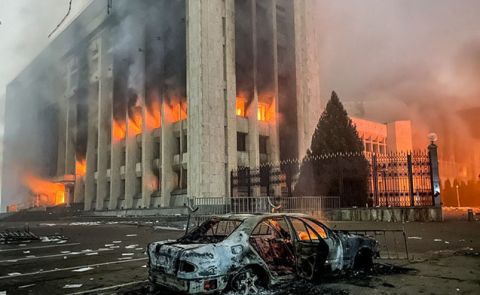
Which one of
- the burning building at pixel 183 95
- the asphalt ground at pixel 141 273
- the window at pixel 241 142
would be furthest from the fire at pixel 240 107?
the asphalt ground at pixel 141 273

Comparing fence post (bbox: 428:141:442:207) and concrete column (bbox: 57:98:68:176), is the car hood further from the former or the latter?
concrete column (bbox: 57:98:68:176)

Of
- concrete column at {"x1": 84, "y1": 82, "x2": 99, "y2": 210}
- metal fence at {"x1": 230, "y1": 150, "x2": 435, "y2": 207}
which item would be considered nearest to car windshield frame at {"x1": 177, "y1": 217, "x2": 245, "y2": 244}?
metal fence at {"x1": 230, "y1": 150, "x2": 435, "y2": 207}

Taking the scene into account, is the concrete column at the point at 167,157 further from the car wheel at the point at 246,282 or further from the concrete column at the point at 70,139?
the car wheel at the point at 246,282

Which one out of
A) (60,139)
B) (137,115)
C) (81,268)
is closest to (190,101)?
(137,115)

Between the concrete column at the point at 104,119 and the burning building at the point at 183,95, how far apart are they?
103mm

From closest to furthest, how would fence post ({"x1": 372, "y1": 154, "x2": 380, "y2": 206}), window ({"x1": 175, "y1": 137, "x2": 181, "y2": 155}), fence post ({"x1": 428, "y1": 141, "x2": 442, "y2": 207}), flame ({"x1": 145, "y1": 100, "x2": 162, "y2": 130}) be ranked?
fence post ({"x1": 428, "y1": 141, "x2": 442, "y2": 207})
fence post ({"x1": 372, "y1": 154, "x2": 380, "y2": 206})
window ({"x1": 175, "y1": 137, "x2": 181, "y2": 155})
flame ({"x1": 145, "y1": 100, "x2": 162, "y2": 130})

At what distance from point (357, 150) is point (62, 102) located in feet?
138

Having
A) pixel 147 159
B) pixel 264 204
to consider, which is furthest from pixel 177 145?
pixel 264 204

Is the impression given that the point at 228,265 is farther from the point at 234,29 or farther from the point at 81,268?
A: the point at 234,29

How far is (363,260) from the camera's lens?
6.85m

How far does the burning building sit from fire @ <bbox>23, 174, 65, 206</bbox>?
8278mm

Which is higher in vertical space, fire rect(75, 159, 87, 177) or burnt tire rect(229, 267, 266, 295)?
fire rect(75, 159, 87, 177)

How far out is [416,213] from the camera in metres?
17.6

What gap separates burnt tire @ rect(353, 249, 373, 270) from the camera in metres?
6.71
